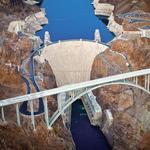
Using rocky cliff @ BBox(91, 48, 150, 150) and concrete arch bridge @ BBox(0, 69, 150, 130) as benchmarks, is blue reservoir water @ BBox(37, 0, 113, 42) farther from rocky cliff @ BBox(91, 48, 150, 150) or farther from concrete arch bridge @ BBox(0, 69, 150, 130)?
concrete arch bridge @ BBox(0, 69, 150, 130)

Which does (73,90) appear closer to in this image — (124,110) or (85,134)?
(124,110)

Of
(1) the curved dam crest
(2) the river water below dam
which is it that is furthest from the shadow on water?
(1) the curved dam crest

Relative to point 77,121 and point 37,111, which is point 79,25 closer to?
point 77,121

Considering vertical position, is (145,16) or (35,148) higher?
(145,16)

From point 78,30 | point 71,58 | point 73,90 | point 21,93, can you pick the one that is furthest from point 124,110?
point 78,30

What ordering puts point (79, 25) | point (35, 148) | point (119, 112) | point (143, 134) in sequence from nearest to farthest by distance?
1. point (35, 148)
2. point (143, 134)
3. point (119, 112)
4. point (79, 25)

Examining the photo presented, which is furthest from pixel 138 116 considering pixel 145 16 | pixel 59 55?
pixel 145 16

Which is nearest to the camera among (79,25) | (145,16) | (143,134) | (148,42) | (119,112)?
(143,134)

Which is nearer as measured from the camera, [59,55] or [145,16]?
[59,55]
